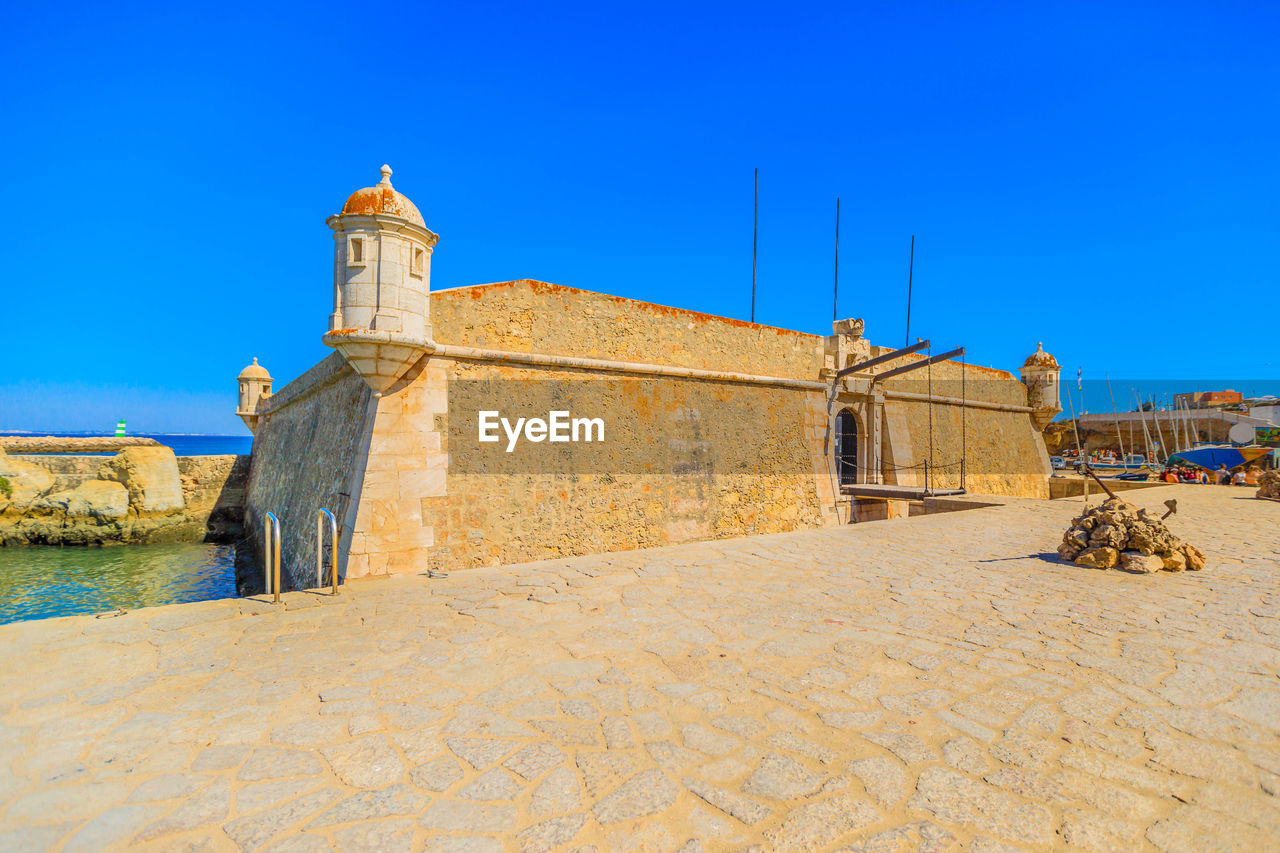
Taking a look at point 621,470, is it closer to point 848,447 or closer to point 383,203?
point 383,203

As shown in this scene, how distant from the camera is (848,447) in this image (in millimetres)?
14055

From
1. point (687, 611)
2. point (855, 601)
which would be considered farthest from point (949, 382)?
point (687, 611)

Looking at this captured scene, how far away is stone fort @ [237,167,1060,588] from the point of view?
6895mm

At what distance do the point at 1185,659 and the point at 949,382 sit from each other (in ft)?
45.8

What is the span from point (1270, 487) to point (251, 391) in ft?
96.9

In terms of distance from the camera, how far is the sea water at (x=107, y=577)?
11.2m

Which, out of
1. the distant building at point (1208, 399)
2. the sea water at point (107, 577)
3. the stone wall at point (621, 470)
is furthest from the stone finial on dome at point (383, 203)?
the distant building at point (1208, 399)

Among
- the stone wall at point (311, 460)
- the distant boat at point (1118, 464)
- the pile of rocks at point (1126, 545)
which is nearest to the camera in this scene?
the pile of rocks at point (1126, 545)

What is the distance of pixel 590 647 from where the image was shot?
4.05 meters

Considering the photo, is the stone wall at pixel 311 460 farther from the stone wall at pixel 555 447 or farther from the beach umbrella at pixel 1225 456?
the beach umbrella at pixel 1225 456

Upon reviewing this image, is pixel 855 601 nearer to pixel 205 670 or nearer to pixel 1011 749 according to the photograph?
pixel 1011 749

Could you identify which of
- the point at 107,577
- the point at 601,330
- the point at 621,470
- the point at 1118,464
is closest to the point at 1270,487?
the point at 621,470

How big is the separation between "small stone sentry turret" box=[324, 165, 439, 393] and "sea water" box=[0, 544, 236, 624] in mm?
6687

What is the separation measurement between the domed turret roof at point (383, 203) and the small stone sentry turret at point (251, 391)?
16728 millimetres
